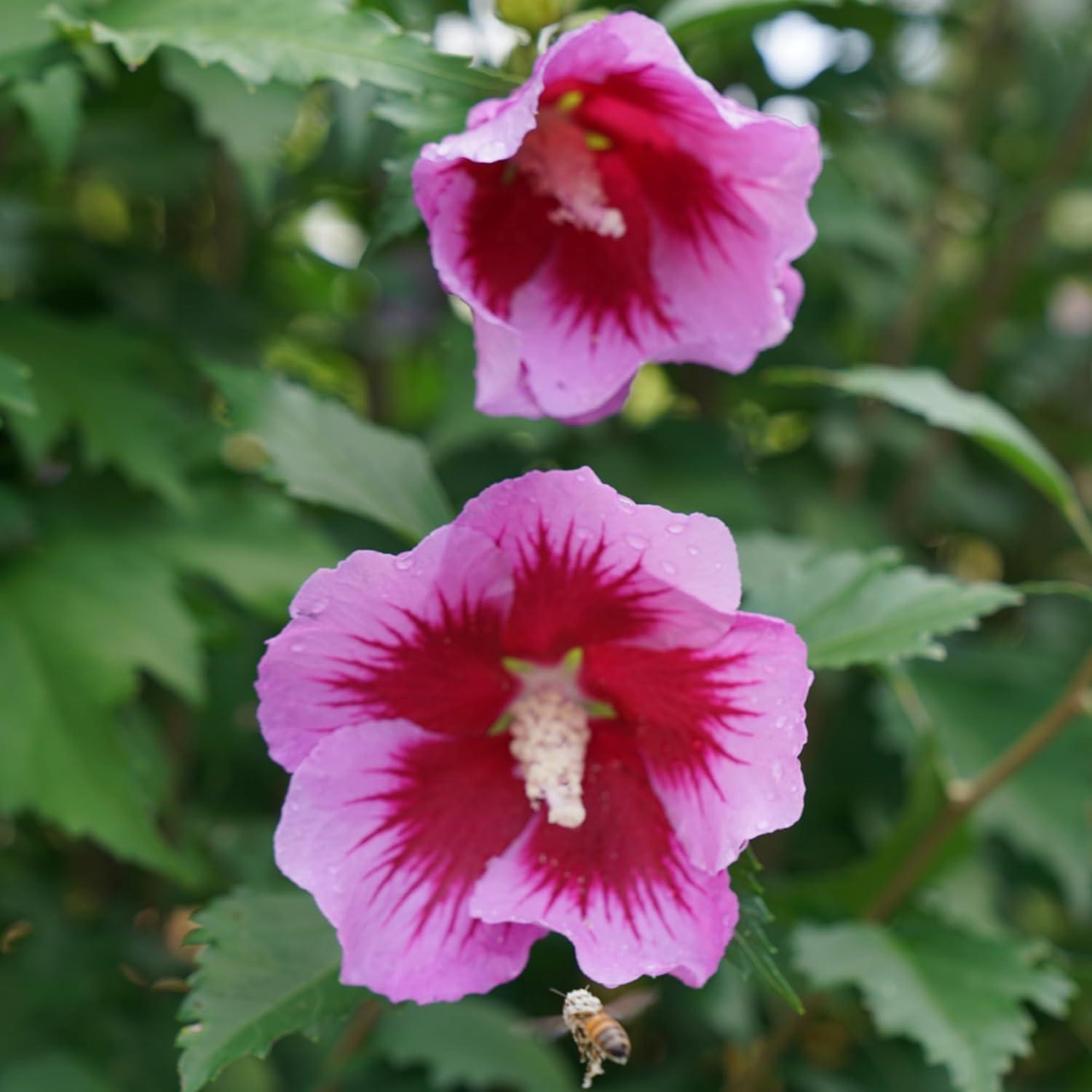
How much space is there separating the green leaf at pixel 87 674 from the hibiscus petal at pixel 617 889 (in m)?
0.36

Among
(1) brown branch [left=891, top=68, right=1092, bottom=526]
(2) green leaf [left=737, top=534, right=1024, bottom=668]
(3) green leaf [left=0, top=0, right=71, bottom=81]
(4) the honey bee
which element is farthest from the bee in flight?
(1) brown branch [left=891, top=68, right=1092, bottom=526]

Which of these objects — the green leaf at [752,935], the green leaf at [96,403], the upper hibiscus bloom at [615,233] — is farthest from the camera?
the green leaf at [96,403]

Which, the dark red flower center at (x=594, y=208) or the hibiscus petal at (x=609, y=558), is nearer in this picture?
the hibiscus petal at (x=609, y=558)

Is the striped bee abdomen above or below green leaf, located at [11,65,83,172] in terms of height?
below

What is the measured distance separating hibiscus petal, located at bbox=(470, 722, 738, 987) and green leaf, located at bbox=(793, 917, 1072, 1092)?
0.30m

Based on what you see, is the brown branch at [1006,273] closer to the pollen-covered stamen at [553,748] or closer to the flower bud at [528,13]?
the flower bud at [528,13]

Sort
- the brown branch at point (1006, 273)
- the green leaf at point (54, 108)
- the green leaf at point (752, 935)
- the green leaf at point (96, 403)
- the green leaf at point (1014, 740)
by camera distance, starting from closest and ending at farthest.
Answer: the green leaf at point (752, 935) < the green leaf at point (54, 108) < the green leaf at point (96, 403) < the green leaf at point (1014, 740) < the brown branch at point (1006, 273)

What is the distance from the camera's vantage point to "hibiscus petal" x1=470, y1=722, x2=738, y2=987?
638 mm

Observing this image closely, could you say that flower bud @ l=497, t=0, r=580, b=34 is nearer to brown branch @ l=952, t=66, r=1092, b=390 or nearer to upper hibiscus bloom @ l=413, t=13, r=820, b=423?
upper hibiscus bloom @ l=413, t=13, r=820, b=423

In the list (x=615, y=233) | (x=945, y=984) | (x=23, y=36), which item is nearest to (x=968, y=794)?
(x=945, y=984)

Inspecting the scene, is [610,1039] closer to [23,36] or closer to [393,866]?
[393,866]

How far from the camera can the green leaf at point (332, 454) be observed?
2.70 feet

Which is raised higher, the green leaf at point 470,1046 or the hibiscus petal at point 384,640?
the hibiscus petal at point 384,640

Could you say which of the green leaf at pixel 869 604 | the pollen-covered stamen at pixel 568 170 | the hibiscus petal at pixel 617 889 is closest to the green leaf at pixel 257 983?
the hibiscus petal at pixel 617 889
